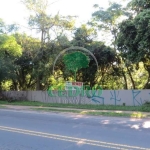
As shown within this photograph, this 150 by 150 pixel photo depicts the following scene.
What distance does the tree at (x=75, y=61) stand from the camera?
2817cm

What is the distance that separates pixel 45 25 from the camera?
2950 centimetres

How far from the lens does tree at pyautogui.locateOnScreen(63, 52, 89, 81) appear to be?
28.2m

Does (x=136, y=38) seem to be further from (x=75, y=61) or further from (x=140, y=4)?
(x=75, y=61)

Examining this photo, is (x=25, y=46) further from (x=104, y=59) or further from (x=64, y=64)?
(x=104, y=59)

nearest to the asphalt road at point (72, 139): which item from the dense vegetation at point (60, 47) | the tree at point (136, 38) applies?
the tree at point (136, 38)

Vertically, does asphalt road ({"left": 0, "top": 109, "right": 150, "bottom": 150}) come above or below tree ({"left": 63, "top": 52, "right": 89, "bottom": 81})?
below

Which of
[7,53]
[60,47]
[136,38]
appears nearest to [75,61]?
[60,47]

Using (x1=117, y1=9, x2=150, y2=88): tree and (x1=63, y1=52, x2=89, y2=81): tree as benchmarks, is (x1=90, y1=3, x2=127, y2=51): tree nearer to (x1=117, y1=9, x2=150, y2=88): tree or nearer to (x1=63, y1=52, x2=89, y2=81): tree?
(x1=63, y1=52, x2=89, y2=81): tree

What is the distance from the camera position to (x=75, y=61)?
2867 cm

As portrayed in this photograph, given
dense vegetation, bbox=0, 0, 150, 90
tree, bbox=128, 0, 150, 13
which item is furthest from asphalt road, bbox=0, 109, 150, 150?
dense vegetation, bbox=0, 0, 150, 90

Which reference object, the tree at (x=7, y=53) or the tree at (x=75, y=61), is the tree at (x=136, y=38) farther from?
the tree at (x=7, y=53)

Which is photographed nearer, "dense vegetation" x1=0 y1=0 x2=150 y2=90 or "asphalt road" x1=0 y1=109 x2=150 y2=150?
"asphalt road" x1=0 y1=109 x2=150 y2=150

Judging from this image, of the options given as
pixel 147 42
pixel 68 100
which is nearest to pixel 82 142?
pixel 147 42

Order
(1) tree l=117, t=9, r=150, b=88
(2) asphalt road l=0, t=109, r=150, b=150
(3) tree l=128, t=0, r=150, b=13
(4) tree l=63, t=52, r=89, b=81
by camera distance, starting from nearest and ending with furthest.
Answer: (2) asphalt road l=0, t=109, r=150, b=150, (1) tree l=117, t=9, r=150, b=88, (3) tree l=128, t=0, r=150, b=13, (4) tree l=63, t=52, r=89, b=81
